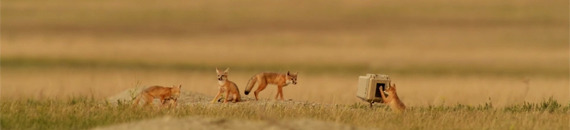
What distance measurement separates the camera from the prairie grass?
15023 millimetres

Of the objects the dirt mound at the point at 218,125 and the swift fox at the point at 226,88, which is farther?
the swift fox at the point at 226,88

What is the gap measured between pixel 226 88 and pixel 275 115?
1634 millimetres

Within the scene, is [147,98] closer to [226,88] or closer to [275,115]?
[226,88]

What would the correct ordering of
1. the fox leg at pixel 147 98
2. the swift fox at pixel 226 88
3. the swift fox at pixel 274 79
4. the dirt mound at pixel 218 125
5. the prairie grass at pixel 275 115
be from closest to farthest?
the dirt mound at pixel 218 125, the prairie grass at pixel 275 115, the fox leg at pixel 147 98, the swift fox at pixel 226 88, the swift fox at pixel 274 79

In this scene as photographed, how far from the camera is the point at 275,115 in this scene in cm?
1582

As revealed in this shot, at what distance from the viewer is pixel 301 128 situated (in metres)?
12.6

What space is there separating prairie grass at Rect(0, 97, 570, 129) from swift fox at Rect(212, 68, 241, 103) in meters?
0.24

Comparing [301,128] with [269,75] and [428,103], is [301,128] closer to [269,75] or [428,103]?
[269,75]

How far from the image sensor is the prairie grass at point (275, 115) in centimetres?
1502

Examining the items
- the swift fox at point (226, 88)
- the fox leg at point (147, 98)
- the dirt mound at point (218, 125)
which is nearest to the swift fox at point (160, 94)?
the fox leg at point (147, 98)

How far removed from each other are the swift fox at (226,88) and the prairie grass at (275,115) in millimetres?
241

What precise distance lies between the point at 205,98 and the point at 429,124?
4.99m

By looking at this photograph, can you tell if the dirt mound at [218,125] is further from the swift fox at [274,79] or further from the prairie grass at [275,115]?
the swift fox at [274,79]

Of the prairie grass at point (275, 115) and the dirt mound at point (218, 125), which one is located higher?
the prairie grass at point (275, 115)
